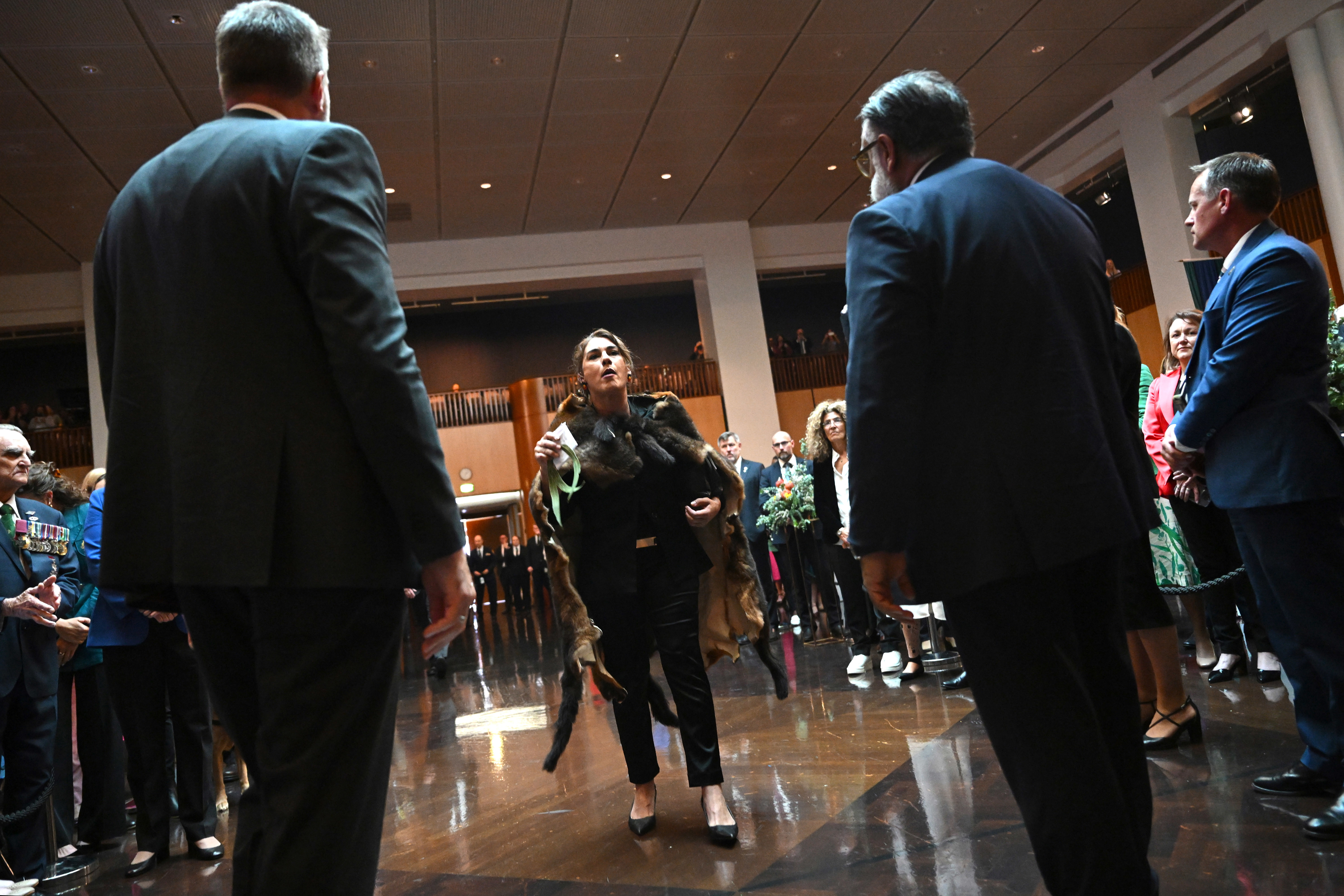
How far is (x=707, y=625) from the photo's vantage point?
3299mm

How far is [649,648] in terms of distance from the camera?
3137 mm

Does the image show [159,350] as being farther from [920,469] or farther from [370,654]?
[920,469]

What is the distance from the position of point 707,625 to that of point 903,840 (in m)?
1.00

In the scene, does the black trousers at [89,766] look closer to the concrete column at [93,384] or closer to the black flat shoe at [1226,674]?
the black flat shoe at [1226,674]

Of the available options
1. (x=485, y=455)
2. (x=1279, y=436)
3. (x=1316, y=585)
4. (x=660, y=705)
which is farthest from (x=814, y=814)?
(x=485, y=455)

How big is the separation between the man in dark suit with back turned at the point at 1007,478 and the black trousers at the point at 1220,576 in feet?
9.73

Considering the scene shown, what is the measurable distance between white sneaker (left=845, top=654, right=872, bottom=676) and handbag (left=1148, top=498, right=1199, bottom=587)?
1.79 metres

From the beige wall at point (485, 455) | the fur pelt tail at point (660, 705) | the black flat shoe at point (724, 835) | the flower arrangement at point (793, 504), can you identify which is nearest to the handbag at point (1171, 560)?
the fur pelt tail at point (660, 705)

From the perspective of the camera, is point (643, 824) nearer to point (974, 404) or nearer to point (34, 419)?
point (974, 404)

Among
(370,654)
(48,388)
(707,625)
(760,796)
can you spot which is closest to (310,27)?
(370,654)

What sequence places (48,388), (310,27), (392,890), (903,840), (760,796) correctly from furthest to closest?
(48,388) → (760,796) → (392,890) → (903,840) → (310,27)

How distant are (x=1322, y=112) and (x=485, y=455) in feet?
45.1

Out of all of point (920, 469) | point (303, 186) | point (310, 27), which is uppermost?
point (310, 27)

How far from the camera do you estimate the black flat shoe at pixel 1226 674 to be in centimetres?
403
